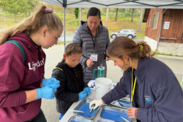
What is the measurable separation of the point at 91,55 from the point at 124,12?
33103 millimetres

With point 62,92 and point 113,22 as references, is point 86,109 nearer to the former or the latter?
point 62,92

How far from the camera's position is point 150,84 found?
870 millimetres

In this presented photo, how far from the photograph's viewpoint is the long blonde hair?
88 centimetres

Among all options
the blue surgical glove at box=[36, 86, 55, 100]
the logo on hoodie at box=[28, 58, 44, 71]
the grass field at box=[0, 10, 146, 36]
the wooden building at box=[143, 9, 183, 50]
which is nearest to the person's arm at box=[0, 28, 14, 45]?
the logo on hoodie at box=[28, 58, 44, 71]

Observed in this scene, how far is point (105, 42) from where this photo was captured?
2270mm

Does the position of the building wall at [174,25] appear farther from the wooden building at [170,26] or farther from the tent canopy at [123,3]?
the tent canopy at [123,3]

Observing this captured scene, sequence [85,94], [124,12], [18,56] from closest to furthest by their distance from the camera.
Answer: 1. [18,56]
2. [85,94]
3. [124,12]

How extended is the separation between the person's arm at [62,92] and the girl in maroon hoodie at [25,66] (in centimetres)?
29

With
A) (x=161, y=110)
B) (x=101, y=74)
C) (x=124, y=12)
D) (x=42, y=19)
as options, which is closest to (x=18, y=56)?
(x=42, y=19)

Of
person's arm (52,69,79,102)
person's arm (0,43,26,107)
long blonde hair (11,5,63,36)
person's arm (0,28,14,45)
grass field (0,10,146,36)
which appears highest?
grass field (0,10,146,36)

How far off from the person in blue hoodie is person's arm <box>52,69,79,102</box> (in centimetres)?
56

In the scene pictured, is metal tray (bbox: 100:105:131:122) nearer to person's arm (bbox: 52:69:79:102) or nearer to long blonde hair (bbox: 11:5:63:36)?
person's arm (bbox: 52:69:79:102)

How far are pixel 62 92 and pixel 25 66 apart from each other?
0.56 meters

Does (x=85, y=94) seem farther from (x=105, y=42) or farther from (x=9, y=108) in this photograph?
(x=105, y=42)
